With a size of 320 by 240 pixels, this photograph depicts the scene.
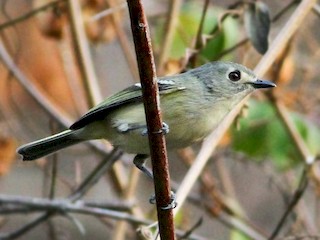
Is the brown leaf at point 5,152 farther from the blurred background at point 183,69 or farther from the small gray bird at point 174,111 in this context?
the small gray bird at point 174,111

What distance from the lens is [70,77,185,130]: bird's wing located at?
2.24 m

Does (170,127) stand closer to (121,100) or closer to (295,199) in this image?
(121,100)

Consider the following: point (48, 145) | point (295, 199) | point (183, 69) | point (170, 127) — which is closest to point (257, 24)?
point (183, 69)

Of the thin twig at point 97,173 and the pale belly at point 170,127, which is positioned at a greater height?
the pale belly at point 170,127

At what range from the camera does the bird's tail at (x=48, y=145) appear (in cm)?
232

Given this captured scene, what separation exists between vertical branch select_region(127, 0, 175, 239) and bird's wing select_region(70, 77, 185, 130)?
0.56 m

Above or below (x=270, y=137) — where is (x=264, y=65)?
above

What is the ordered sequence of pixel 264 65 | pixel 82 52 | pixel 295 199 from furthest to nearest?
pixel 82 52 → pixel 295 199 → pixel 264 65

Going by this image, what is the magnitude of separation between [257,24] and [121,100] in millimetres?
695

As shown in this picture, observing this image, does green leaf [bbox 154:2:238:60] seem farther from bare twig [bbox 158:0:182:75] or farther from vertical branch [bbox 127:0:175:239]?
vertical branch [bbox 127:0:175:239]

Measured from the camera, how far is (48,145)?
236 cm

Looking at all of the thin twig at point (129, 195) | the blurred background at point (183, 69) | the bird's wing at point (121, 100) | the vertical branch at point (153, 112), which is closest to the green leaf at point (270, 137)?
the blurred background at point (183, 69)

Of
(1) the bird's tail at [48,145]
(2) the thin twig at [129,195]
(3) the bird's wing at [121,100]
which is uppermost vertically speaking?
(3) the bird's wing at [121,100]

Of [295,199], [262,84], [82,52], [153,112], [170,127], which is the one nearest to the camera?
[153,112]
